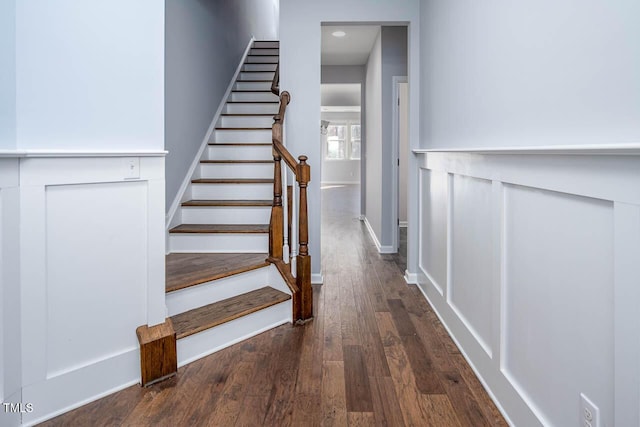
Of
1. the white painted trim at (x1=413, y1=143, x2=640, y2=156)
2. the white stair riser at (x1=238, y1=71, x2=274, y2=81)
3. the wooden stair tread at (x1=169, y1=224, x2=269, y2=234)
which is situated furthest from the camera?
the white stair riser at (x1=238, y1=71, x2=274, y2=81)

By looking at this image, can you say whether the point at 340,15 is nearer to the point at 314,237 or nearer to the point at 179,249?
the point at 314,237

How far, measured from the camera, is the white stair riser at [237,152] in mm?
4180

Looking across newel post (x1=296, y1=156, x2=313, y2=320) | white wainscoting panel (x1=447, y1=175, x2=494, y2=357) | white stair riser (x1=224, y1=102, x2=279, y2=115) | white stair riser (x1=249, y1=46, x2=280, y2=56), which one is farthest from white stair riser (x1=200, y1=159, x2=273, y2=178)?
white stair riser (x1=249, y1=46, x2=280, y2=56)

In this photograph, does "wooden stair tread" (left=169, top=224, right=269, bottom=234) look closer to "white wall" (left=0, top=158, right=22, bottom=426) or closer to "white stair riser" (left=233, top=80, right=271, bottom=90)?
"white wall" (left=0, top=158, right=22, bottom=426)

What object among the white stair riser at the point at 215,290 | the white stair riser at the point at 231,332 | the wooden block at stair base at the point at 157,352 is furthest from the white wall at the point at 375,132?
the wooden block at stair base at the point at 157,352

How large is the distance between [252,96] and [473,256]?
146 inches

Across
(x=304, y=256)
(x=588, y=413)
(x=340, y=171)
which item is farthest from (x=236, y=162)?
(x=340, y=171)

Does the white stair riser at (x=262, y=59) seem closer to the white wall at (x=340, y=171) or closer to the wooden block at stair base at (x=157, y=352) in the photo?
the wooden block at stair base at (x=157, y=352)

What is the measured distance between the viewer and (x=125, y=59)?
183 cm

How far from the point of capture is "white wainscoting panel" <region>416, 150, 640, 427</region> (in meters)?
1.01

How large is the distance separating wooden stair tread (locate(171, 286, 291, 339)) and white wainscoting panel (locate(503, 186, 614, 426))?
1352 mm

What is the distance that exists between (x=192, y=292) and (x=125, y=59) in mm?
1231

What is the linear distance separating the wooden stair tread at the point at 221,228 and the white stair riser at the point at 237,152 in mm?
1025

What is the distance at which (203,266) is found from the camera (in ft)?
8.89
